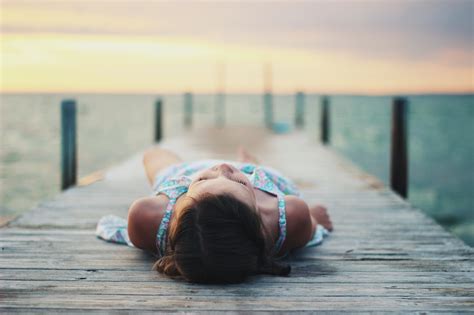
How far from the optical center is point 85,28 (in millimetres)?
16047

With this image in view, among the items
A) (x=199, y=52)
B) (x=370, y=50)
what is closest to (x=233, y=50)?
(x=199, y=52)

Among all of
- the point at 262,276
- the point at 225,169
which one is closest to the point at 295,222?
the point at 262,276

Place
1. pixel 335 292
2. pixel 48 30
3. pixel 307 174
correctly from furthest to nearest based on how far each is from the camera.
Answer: pixel 48 30, pixel 307 174, pixel 335 292

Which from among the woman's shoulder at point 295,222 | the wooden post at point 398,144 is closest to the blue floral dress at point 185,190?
the woman's shoulder at point 295,222

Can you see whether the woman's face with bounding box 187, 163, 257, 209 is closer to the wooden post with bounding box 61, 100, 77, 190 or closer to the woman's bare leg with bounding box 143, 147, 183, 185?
the woman's bare leg with bounding box 143, 147, 183, 185

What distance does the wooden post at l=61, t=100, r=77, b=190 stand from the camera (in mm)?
5457

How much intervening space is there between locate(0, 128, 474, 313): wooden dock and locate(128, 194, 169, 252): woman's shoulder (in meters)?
0.14

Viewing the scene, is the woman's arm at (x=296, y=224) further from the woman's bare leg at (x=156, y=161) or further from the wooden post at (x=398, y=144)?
the wooden post at (x=398, y=144)

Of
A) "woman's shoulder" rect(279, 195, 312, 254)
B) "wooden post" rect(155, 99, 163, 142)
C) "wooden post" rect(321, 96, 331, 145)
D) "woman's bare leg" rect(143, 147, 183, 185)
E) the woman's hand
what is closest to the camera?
"woman's shoulder" rect(279, 195, 312, 254)

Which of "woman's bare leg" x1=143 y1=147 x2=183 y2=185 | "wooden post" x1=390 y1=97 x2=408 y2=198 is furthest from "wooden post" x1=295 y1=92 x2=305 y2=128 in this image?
"woman's bare leg" x1=143 y1=147 x2=183 y2=185

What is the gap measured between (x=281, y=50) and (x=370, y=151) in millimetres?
5290

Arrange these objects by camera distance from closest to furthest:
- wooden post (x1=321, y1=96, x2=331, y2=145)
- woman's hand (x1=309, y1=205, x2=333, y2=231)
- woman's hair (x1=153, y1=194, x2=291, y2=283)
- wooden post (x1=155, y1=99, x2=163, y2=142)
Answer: woman's hair (x1=153, y1=194, x2=291, y2=283) < woman's hand (x1=309, y1=205, x2=333, y2=231) < wooden post (x1=321, y1=96, x2=331, y2=145) < wooden post (x1=155, y1=99, x2=163, y2=142)

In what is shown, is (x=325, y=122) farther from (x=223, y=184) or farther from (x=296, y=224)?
(x=223, y=184)

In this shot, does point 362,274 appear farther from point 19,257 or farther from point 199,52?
point 199,52
